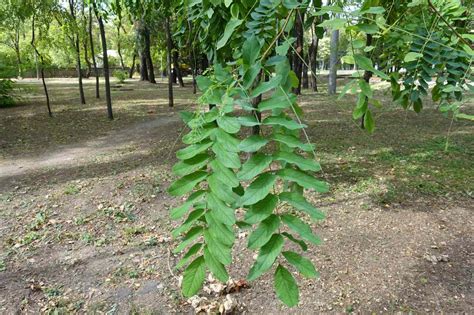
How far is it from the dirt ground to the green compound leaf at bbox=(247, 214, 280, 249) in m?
0.69

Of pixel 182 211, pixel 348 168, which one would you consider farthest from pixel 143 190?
pixel 182 211

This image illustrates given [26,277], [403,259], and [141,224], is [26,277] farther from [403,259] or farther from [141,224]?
[403,259]

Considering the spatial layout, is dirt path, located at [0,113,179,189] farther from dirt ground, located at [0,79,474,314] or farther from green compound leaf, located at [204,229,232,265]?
green compound leaf, located at [204,229,232,265]

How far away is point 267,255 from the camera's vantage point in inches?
30.2

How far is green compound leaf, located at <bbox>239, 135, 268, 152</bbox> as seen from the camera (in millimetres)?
792

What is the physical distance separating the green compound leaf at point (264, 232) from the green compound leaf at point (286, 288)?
0.09m

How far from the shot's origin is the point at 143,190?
5328mm

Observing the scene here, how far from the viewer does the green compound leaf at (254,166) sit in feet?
2.55

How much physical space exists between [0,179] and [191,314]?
15.9ft

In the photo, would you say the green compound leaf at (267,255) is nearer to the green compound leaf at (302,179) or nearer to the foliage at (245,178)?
the foliage at (245,178)

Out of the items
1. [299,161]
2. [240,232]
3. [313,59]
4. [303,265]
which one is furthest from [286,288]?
[313,59]

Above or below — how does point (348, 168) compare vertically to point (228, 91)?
below

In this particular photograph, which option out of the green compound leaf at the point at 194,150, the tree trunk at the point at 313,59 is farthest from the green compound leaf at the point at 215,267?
the tree trunk at the point at 313,59

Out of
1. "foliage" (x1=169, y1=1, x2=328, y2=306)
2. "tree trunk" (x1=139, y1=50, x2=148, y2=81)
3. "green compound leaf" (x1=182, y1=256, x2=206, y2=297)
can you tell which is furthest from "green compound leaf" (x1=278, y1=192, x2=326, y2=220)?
"tree trunk" (x1=139, y1=50, x2=148, y2=81)
